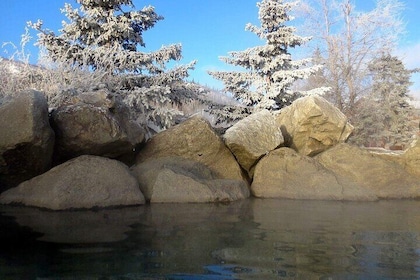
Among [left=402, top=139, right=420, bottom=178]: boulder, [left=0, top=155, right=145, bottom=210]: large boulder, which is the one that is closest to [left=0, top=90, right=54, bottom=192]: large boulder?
[left=0, top=155, right=145, bottom=210]: large boulder

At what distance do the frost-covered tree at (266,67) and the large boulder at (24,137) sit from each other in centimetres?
767

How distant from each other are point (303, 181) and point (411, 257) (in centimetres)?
444

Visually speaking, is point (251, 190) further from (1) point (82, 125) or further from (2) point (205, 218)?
(1) point (82, 125)

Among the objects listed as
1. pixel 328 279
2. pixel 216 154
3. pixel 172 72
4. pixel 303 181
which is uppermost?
pixel 172 72

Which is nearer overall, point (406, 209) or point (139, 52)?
point (406, 209)

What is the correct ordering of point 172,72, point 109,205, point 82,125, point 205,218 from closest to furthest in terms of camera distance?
point 205,218
point 109,205
point 82,125
point 172,72

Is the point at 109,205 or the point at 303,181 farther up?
the point at 303,181

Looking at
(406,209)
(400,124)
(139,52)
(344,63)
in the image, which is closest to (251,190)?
(406,209)

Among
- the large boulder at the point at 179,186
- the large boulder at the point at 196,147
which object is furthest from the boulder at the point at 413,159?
the large boulder at the point at 179,186

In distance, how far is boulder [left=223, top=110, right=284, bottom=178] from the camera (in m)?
7.94

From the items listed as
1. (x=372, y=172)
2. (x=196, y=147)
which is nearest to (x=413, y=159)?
(x=372, y=172)

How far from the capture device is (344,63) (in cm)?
1986

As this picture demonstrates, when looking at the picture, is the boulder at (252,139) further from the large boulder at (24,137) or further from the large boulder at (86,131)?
the large boulder at (24,137)

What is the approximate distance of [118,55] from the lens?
35.7 feet
